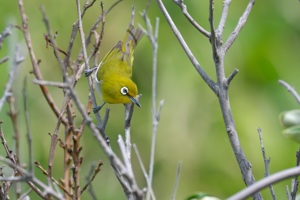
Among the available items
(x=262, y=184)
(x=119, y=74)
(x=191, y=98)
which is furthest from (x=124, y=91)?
(x=262, y=184)

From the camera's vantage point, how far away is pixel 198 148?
4195 mm

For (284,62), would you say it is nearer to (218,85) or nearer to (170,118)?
(170,118)

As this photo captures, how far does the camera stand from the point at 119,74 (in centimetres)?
296

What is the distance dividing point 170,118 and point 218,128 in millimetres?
317

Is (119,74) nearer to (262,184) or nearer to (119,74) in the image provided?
(119,74)

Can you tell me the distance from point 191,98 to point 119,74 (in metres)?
1.32

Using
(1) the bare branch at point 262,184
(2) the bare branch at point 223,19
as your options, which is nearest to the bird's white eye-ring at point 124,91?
(2) the bare branch at point 223,19

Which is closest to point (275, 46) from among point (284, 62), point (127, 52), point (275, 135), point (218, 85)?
point (284, 62)

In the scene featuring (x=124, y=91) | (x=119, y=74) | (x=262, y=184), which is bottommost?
(x=262, y=184)

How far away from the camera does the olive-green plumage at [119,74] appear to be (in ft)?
9.12

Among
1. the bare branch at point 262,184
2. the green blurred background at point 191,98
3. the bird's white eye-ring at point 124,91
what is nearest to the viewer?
the bare branch at point 262,184

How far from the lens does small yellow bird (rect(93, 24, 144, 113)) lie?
9.12ft

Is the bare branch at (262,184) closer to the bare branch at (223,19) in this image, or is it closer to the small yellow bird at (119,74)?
the bare branch at (223,19)

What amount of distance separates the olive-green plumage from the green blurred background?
0.92m
